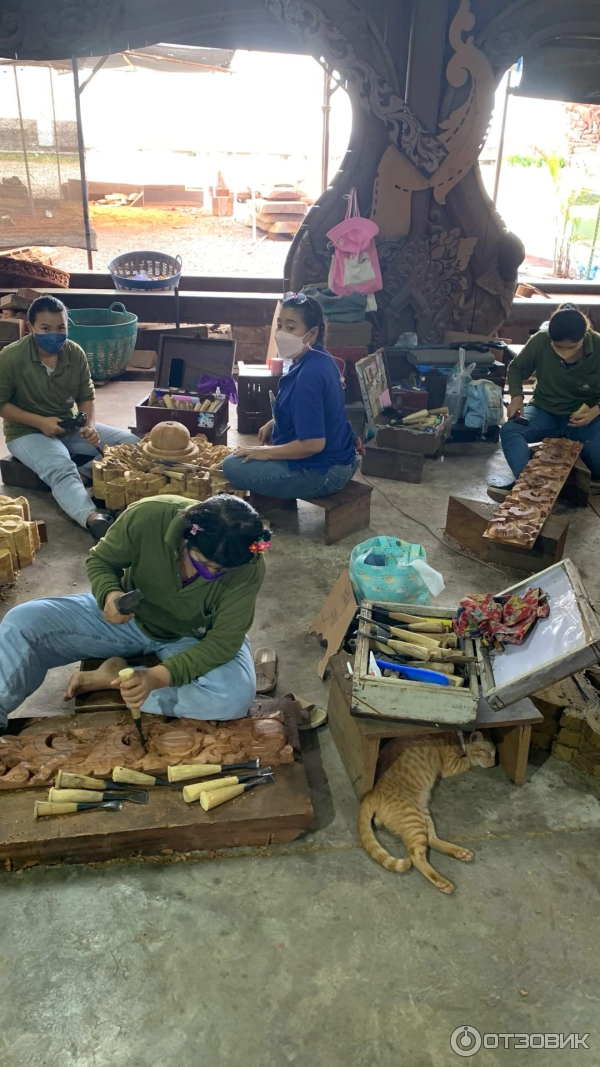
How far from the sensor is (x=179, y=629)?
3.34 meters

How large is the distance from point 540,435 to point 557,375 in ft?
1.67

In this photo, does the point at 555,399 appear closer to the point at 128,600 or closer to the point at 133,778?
the point at 128,600

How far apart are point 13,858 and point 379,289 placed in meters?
6.61

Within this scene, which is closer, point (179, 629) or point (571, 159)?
point (179, 629)

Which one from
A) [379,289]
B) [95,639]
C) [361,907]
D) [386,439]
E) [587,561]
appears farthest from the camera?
[379,289]

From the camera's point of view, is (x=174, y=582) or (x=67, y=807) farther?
(x=174, y=582)

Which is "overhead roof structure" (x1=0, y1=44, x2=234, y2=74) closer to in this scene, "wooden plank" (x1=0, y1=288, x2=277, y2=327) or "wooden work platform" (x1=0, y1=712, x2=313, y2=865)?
"wooden plank" (x1=0, y1=288, x2=277, y2=327)

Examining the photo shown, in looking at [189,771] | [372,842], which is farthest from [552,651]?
[189,771]

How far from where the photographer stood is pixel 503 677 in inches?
122

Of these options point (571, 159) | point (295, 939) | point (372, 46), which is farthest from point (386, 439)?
point (571, 159)

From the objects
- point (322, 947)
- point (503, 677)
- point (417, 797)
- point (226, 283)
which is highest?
point (226, 283)

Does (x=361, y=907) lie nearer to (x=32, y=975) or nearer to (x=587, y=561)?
(x=32, y=975)

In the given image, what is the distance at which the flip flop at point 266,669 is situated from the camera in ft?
12.0

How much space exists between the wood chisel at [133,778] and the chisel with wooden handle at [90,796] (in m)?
0.04
